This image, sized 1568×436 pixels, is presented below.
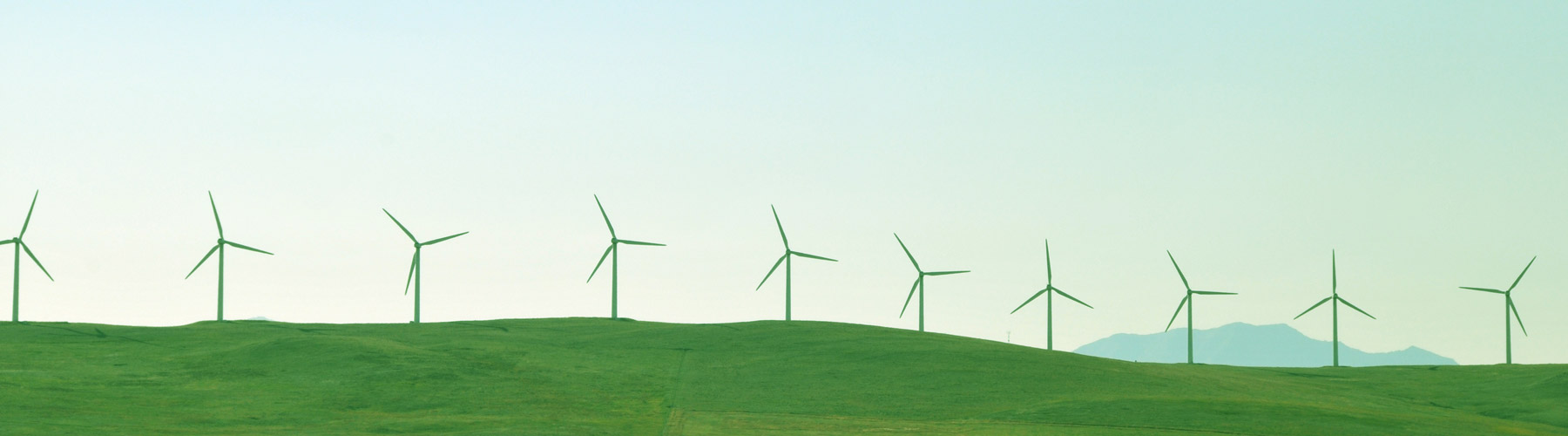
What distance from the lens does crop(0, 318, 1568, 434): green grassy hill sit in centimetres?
5084

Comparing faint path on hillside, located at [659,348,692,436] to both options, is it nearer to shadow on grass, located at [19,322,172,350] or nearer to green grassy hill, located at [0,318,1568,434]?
green grassy hill, located at [0,318,1568,434]

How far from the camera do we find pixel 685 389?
2430 inches

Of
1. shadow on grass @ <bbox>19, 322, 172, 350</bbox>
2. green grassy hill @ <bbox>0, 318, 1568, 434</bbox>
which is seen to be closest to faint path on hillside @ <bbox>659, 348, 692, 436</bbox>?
green grassy hill @ <bbox>0, 318, 1568, 434</bbox>

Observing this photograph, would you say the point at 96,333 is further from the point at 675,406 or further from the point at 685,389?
the point at 675,406

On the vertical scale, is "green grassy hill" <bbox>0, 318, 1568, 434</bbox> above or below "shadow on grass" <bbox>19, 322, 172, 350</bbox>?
below

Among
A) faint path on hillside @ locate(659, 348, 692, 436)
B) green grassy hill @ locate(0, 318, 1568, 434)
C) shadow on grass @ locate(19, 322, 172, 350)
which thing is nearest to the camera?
faint path on hillside @ locate(659, 348, 692, 436)

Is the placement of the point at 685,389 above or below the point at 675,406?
above

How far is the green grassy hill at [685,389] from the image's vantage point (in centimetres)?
5084

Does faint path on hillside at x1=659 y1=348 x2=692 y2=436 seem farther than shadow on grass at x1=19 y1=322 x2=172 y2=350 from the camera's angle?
No

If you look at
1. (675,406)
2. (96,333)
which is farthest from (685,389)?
(96,333)

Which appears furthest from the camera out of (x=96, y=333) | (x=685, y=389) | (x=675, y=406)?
(x=96, y=333)

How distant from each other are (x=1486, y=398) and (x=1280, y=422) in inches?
949

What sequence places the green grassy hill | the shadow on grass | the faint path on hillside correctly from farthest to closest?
the shadow on grass
the green grassy hill
the faint path on hillside

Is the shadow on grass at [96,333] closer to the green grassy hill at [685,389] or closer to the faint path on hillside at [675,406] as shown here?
the green grassy hill at [685,389]
